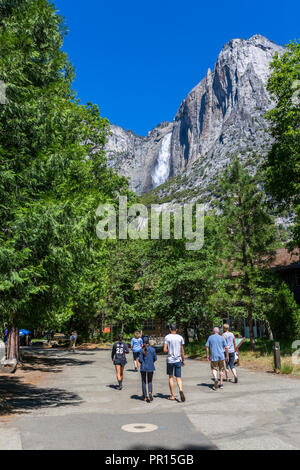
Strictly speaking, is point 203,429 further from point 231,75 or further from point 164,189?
point 231,75

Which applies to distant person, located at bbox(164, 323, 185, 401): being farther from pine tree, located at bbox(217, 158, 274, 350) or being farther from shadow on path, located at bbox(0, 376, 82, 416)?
pine tree, located at bbox(217, 158, 274, 350)

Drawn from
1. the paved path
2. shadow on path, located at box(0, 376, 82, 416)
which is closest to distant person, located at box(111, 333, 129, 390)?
the paved path

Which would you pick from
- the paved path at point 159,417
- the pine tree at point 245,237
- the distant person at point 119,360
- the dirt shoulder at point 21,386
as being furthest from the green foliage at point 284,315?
the distant person at point 119,360

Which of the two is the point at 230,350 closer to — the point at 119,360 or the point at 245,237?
the point at 119,360

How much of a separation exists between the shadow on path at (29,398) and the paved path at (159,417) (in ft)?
0.08

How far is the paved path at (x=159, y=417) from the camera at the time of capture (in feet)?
20.4

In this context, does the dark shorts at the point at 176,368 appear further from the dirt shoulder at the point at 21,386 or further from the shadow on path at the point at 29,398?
the dirt shoulder at the point at 21,386

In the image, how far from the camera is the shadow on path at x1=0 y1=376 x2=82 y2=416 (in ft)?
31.7

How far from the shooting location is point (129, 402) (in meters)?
10.4

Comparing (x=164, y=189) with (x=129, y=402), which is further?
(x=164, y=189)

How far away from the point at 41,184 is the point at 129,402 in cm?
579
